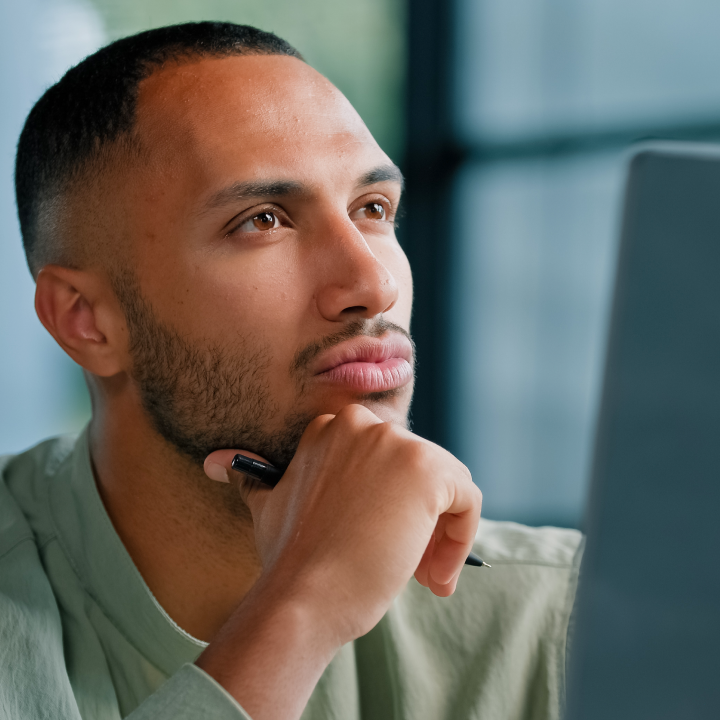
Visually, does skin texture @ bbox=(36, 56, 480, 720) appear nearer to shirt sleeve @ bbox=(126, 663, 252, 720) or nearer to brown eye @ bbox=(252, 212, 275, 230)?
brown eye @ bbox=(252, 212, 275, 230)

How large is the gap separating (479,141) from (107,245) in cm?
247

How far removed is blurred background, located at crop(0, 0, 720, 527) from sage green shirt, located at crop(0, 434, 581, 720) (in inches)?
59.9

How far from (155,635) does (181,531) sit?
178 millimetres

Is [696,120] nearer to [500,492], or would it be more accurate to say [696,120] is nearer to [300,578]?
[500,492]

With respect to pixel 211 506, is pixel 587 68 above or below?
above

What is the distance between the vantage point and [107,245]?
49.9 inches

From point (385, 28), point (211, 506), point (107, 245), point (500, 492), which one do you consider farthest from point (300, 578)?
point (385, 28)

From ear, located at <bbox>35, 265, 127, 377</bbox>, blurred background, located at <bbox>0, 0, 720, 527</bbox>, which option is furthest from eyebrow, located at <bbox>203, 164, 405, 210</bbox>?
blurred background, located at <bbox>0, 0, 720, 527</bbox>

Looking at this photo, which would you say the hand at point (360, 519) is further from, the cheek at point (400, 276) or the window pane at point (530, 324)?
the window pane at point (530, 324)

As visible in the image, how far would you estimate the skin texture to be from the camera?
0.90 metres

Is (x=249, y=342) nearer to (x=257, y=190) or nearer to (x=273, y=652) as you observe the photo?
(x=257, y=190)

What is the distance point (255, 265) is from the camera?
1.16 m

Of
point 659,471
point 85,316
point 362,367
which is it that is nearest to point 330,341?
point 362,367

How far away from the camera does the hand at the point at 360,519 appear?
2.74 ft
